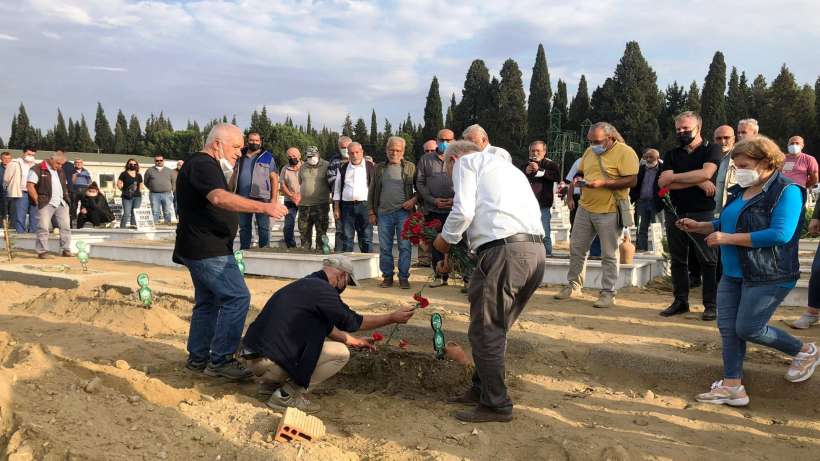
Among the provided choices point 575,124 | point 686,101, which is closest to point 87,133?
point 575,124

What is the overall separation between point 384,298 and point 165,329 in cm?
241

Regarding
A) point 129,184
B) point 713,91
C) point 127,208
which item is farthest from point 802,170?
point 713,91

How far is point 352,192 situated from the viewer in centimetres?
908

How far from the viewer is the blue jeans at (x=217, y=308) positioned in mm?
4629

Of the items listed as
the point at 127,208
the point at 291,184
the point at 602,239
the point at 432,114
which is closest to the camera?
the point at 602,239

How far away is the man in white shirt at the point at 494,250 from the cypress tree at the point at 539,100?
160ft

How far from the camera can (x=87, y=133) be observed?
90.1 m

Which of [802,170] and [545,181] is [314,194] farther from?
[802,170]

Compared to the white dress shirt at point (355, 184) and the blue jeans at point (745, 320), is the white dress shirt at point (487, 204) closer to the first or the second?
the blue jeans at point (745, 320)

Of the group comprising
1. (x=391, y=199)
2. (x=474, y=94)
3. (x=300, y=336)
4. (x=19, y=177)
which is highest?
(x=474, y=94)

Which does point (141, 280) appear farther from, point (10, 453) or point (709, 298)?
point (709, 298)

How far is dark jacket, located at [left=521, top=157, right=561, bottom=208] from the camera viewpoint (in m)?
8.90

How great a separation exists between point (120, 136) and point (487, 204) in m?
101

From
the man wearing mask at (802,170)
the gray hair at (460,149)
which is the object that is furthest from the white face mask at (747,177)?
the man wearing mask at (802,170)
